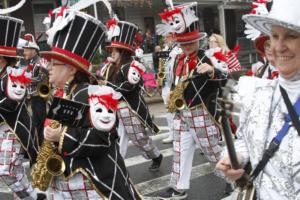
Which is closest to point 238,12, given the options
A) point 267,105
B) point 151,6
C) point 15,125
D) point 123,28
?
point 151,6

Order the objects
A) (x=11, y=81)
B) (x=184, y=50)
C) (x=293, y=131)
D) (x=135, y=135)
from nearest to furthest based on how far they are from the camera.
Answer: (x=293, y=131)
(x=11, y=81)
(x=184, y=50)
(x=135, y=135)

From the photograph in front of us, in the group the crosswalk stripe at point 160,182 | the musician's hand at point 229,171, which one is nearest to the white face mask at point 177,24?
the crosswalk stripe at point 160,182

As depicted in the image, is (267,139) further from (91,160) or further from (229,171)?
(91,160)

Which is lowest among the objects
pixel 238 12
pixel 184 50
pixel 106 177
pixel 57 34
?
pixel 238 12

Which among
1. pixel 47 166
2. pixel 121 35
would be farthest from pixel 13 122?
pixel 121 35

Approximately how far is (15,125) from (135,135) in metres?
2.03

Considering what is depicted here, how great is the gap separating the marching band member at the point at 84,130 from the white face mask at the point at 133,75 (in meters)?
2.57

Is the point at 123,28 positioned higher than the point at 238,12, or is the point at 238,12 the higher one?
the point at 123,28

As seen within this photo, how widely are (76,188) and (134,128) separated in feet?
10.5

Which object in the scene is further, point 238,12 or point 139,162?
point 238,12

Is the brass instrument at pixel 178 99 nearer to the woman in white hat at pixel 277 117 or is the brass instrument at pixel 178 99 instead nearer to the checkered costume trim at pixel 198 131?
the checkered costume trim at pixel 198 131

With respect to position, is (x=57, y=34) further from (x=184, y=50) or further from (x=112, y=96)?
(x=184, y=50)

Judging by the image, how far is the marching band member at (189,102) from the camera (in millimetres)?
5426

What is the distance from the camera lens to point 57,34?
3668 mm
